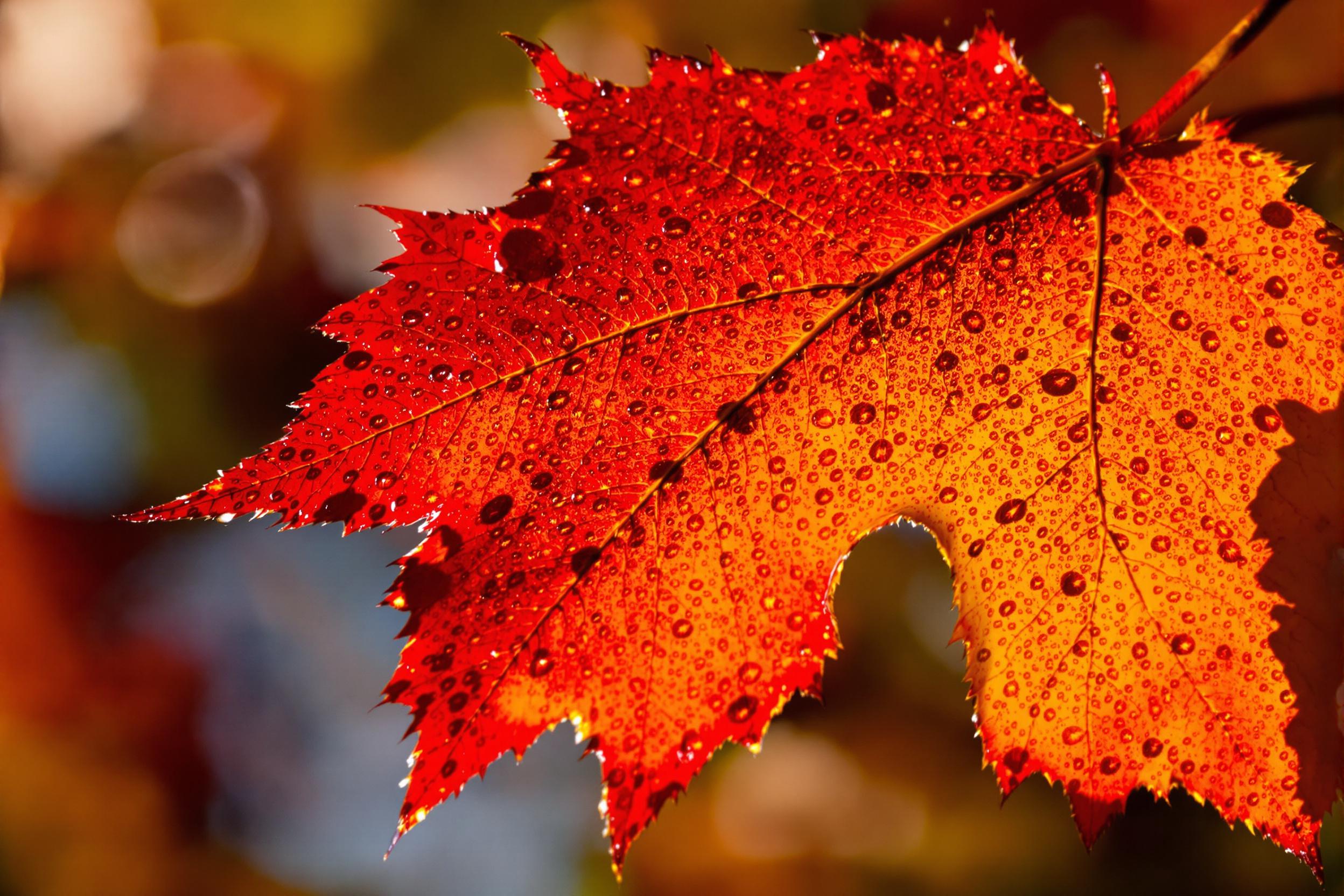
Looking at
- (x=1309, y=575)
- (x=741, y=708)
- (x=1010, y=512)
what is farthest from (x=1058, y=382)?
(x=741, y=708)

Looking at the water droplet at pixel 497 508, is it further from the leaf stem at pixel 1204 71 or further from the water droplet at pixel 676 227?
the leaf stem at pixel 1204 71

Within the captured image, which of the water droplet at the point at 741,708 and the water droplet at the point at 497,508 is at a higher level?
the water droplet at the point at 497,508

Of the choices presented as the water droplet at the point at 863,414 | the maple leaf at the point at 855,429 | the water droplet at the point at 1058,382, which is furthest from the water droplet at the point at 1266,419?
the water droplet at the point at 863,414

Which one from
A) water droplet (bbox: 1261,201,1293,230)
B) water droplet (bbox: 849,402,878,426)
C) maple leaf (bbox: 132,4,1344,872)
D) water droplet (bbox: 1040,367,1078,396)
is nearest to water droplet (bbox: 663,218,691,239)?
maple leaf (bbox: 132,4,1344,872)

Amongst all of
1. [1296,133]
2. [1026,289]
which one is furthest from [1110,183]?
[1296,133]

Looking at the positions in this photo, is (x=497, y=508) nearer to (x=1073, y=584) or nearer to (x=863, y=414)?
(x=863, y=414)

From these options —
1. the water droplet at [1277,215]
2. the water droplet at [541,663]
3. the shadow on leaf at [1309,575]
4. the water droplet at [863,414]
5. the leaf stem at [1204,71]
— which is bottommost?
the shadow on leaf at [1309,575]

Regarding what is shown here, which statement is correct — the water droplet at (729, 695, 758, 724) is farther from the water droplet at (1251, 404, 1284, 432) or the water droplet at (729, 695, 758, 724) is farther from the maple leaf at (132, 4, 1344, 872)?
the water droplet at (1251, 404, 1284, 432)

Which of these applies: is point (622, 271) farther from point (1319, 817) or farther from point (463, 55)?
point (463, 55)
